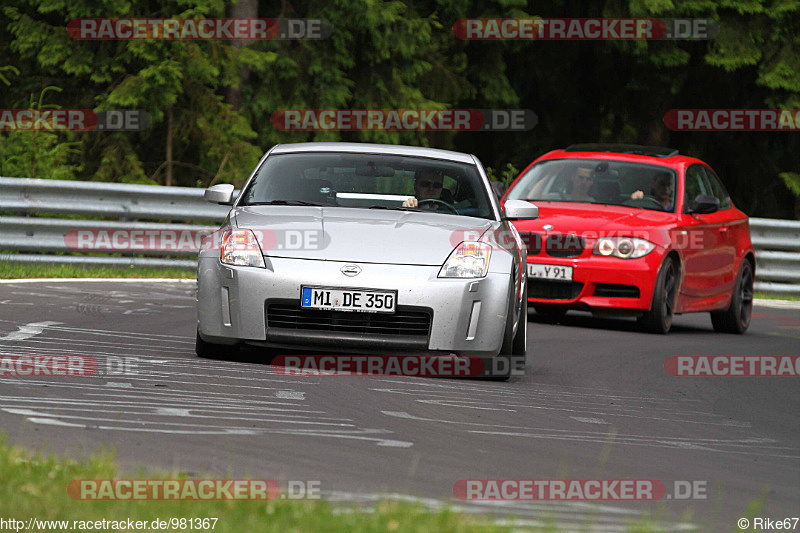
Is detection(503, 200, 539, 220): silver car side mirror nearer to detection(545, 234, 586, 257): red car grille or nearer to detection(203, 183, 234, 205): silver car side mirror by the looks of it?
detection(203, 183, 234, 205): silver car side mirror

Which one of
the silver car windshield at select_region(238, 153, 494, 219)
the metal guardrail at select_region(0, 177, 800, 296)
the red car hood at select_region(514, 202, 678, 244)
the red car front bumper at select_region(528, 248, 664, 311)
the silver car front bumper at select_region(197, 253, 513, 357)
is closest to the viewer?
the silver car front bumper at select_region(197, 253, 513, 357)

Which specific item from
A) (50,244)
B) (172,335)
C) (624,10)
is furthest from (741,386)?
(624,10)

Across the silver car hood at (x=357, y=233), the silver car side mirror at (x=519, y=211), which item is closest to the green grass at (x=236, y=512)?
the silver car hood at (x=357, y=233)

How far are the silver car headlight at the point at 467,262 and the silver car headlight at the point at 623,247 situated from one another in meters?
4.52

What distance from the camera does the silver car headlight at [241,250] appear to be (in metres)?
8.41

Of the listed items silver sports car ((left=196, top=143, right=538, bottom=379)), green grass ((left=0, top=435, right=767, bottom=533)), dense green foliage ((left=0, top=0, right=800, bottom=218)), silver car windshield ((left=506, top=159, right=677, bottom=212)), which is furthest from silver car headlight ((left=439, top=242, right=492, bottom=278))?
dense green foliage ((left=0, top=0, right=800, bottom=218))

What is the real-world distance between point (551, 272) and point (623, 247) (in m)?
0.66

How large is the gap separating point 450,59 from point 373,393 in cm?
2038

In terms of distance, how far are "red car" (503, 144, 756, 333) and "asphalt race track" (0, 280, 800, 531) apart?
2.16 metres

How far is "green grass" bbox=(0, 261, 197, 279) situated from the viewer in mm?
14867

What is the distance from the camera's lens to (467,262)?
843 cm

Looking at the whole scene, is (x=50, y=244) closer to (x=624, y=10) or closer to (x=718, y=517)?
(x=718, y=517)

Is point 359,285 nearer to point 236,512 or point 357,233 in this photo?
point 357,233

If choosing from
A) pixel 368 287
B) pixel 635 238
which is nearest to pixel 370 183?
pixel 368 287
